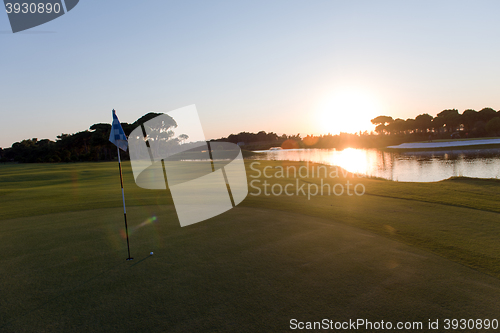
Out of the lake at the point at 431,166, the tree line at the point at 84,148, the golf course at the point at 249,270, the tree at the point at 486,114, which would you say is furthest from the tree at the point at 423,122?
the golf course at the point at 249,270

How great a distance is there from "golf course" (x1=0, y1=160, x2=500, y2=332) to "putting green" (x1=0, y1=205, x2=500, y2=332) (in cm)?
2

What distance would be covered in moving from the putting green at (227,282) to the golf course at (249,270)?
20mm

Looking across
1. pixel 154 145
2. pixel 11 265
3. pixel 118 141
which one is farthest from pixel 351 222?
pixel 154 145

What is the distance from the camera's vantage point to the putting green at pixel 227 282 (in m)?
3.46

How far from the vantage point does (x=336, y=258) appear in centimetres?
514

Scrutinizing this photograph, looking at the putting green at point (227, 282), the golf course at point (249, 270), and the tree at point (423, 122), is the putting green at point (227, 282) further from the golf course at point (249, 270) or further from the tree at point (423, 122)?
the tree at point (423, 122)

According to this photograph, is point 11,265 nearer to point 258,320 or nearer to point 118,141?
point 118,141

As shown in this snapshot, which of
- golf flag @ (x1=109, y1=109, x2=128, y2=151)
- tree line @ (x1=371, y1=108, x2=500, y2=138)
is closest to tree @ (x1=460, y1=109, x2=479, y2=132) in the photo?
tree line @ (x1=371, y1=108, x2=500, y2=138)

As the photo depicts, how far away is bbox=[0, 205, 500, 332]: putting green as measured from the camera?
3.46 metres

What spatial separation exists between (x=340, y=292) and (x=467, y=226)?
542 centimetres

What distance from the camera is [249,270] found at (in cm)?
472

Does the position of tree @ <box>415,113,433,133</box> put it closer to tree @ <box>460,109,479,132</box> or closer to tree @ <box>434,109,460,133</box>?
tree @ <box>434,109,460,133</box>

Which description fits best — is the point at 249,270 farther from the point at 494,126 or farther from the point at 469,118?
the point at 469,118

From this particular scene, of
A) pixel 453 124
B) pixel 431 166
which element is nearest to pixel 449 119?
pixel 453 124
